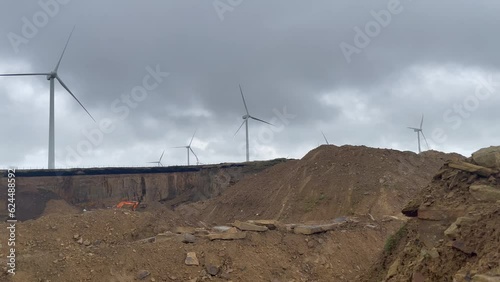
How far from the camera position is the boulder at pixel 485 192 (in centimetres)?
730

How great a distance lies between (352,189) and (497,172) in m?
17.1

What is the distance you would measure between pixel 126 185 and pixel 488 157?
34437 millimetres

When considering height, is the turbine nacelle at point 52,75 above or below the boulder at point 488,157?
above

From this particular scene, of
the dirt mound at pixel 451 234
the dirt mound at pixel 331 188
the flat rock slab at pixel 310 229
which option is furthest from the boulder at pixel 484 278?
the dirt mound at pixel 331 188

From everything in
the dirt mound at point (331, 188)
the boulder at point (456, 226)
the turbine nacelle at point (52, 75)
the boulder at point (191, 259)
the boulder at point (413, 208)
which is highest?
the turbine nacelle at point (52, 75)

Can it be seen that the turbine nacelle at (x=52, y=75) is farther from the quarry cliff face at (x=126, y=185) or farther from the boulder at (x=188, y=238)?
the boulder at (x=188, y=238)

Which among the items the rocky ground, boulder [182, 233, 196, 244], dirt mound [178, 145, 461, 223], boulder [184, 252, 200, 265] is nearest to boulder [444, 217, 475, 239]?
the rocky ground

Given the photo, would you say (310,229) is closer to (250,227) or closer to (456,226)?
(250,227)

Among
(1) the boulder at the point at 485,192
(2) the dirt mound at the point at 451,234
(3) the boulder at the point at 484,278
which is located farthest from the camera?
(1) the boulder at the point at 485,192

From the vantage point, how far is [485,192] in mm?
7453

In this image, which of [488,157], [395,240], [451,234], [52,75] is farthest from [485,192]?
[52,75]

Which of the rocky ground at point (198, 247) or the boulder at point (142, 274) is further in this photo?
the rocky ground at point (198, 247)

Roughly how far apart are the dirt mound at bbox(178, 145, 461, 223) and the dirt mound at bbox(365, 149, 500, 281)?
13427 mm

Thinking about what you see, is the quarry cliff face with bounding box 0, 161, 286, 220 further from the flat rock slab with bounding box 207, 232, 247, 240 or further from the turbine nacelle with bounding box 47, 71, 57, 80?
the flat rock slab with bounding box 207, 232, 247, 240
